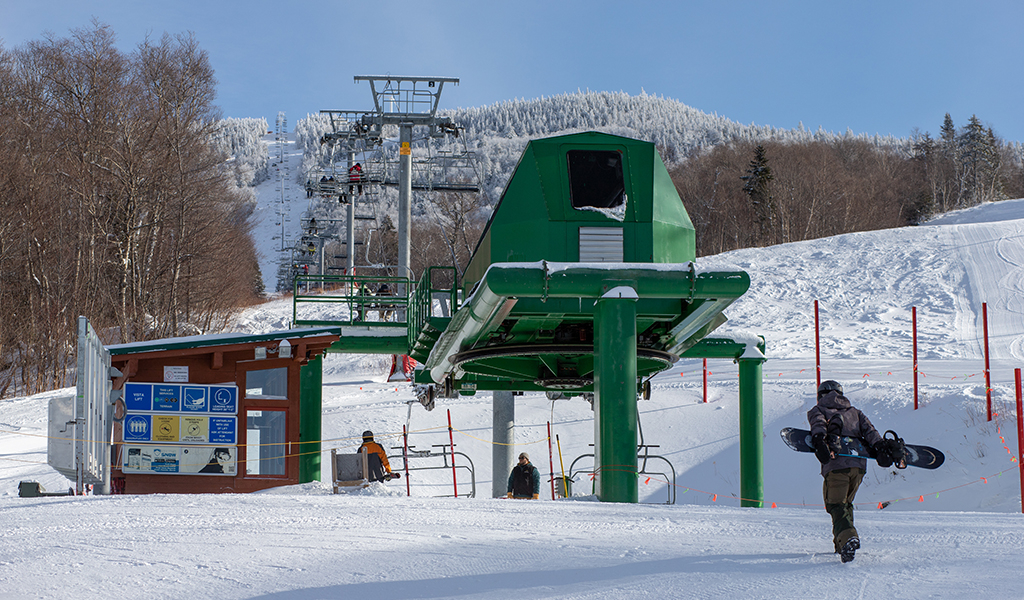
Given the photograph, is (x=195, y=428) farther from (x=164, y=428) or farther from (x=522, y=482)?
(x=522, y=482)

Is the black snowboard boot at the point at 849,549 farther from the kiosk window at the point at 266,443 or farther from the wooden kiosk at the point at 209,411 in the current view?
the wooden kiosk at the point at 209,411

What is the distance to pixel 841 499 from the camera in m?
6.56

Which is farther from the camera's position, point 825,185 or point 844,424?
point 825,185

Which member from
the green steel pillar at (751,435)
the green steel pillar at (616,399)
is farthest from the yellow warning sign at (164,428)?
the green steel pillar at (751,435)

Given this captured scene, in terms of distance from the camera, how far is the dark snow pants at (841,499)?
6469 millimetres

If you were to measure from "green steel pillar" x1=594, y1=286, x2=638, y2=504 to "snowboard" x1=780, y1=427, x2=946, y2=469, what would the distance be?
4.07 metres

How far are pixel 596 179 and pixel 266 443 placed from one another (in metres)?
9.46

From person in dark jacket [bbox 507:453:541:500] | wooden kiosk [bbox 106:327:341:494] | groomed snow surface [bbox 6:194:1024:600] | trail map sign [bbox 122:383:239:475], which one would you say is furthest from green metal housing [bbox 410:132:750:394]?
trail map sign [bbox 122:383:239:475]

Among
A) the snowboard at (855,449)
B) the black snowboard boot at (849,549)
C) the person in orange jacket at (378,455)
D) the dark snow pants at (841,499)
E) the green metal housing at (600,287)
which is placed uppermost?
the green metal housing at (600,287)

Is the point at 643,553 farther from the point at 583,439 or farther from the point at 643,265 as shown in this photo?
the point at 583,439

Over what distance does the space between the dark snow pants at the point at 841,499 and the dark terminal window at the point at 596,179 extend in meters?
7.09

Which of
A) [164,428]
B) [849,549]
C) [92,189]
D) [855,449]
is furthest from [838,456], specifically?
[92,189]

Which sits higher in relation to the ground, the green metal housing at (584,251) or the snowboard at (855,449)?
the green metal housing at (584,251)

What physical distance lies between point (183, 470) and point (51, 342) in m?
23.4
